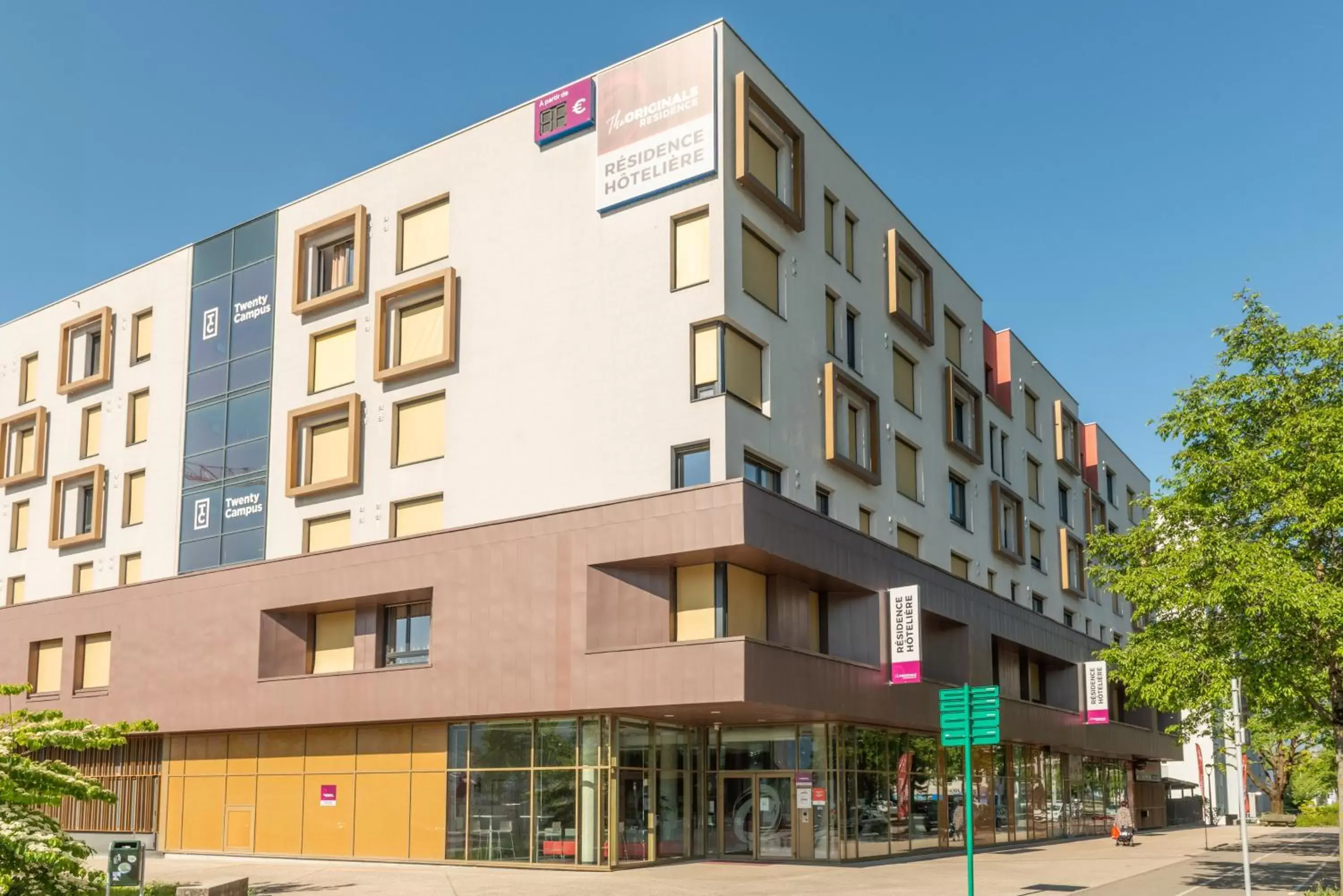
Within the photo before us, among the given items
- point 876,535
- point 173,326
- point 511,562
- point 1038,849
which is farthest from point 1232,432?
point 173,326

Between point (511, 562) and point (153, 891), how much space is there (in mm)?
13174

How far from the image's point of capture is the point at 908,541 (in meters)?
40.5

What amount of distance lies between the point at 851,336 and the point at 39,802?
2658 centimetres

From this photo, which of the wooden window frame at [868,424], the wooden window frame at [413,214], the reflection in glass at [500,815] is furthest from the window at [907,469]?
the wooden window frame at [413,214]

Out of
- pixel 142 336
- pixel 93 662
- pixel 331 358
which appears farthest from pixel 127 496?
pixel 331 358

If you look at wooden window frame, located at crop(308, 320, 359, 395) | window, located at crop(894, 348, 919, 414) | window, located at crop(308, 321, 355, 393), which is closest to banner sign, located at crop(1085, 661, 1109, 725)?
window, located at crop(894, 348, 919, 414)

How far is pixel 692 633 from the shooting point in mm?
30938

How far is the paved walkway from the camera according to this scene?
25.7m

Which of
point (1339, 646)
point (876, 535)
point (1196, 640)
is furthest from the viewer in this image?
point (876, 535)

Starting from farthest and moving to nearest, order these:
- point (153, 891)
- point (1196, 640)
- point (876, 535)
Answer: point (876, 535) < point (1196, 640) < point (153, 891)

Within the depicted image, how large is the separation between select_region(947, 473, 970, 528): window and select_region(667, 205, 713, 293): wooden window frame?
636 inches

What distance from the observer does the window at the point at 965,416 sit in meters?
44.4

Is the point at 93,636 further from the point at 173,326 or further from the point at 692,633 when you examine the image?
the point at 692,633

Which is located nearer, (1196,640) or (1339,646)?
(1339,646)
